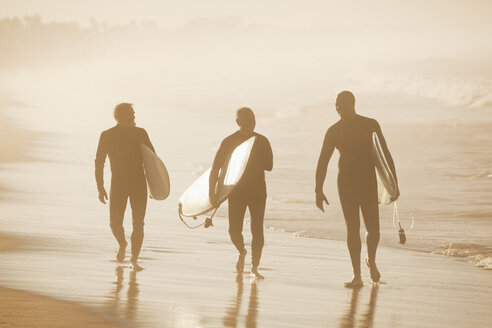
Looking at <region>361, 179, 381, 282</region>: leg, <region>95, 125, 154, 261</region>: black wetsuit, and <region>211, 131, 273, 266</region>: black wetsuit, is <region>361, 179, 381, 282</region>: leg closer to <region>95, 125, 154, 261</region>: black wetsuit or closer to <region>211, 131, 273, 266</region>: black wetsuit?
<region>211, 131, 273, 266</region>: black wetsuit

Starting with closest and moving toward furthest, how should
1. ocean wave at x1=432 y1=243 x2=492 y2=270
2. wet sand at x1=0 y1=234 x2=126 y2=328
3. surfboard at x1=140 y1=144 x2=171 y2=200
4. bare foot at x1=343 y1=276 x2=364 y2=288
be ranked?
1. wet sand at x1=0 y1=234 x2=126 y2=328
2. bare foot at x1=343 y1=276 x2=364 y2=288
3. surfboard at x1=140 y1=144 x2=171 y2=200
4. ocean wave at x1=432 y1=243 x2=492 y2=270

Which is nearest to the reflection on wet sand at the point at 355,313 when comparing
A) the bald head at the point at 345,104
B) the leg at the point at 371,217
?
the leg at the point at 371,217

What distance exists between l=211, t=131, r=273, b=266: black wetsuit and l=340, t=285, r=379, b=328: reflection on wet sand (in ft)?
2.91

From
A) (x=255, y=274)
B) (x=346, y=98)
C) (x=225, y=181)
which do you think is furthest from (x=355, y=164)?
(x=255, y=274)

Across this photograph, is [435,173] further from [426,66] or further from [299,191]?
[426,66]

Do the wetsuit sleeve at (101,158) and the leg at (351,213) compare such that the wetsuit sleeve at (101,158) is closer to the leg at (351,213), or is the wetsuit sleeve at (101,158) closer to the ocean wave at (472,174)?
the leg at (351,213)

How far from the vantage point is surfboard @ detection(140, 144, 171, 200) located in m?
7.31

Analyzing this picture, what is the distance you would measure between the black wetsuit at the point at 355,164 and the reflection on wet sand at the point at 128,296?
1.50 m

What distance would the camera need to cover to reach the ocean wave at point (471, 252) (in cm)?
878

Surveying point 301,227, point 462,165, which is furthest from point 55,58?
point 301,227

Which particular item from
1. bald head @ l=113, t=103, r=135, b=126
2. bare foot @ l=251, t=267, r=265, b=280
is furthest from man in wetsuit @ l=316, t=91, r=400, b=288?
bald head @ l=113, t=103, r=135, b=126

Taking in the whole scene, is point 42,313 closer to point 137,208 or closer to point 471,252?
point 137,208

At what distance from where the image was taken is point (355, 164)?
22.9 feet

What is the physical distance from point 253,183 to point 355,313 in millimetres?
1527
